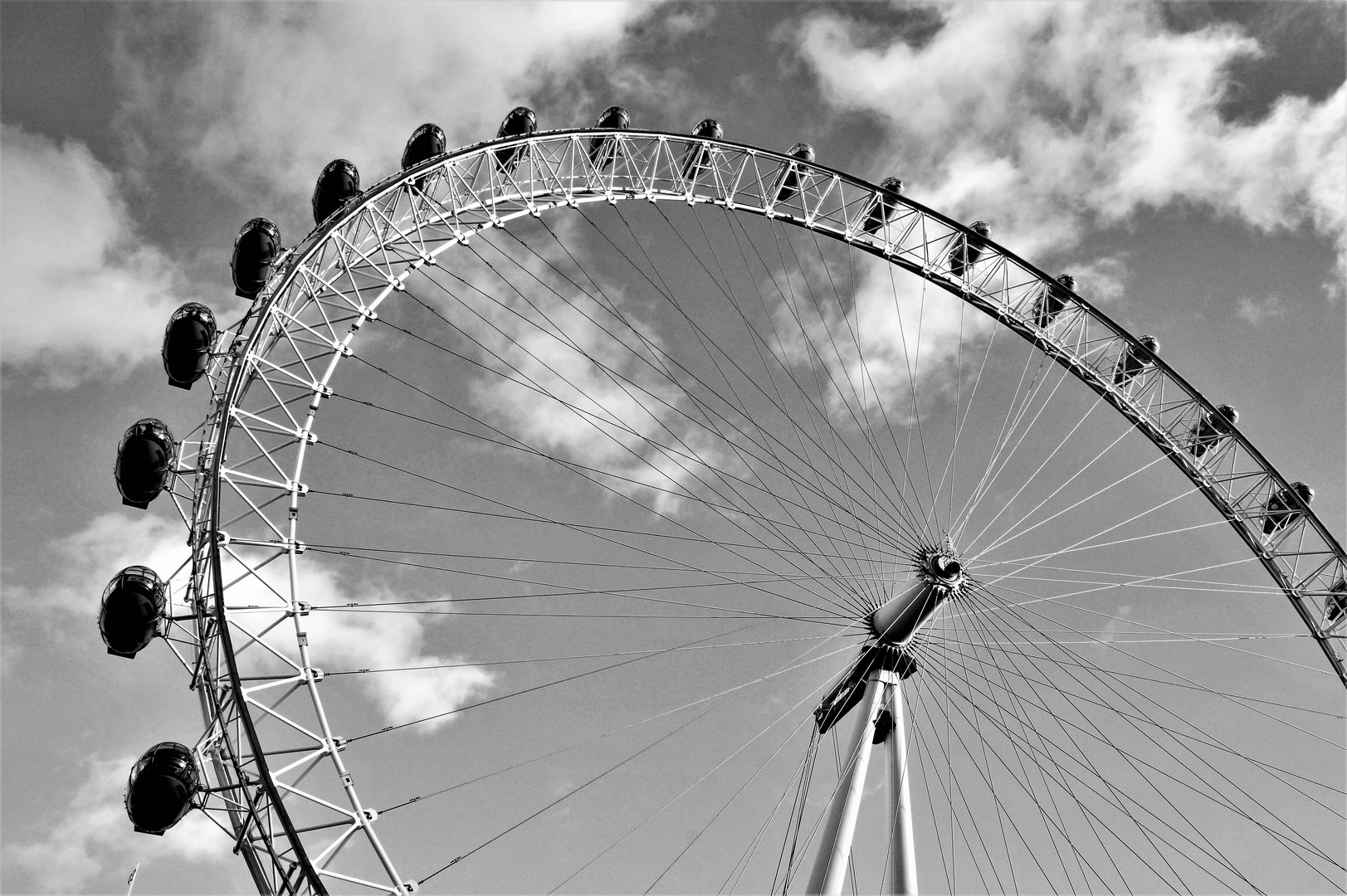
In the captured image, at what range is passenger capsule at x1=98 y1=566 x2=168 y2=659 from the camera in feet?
48.0

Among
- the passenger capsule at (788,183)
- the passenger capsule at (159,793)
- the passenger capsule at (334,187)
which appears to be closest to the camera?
the passenger capsule at (159,793)

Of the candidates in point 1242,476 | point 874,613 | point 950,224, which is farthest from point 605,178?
point 1242,476

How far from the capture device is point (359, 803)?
13820mm

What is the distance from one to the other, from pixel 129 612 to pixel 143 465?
2.56 meters

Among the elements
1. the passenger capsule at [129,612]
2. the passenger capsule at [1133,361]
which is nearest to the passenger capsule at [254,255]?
the passenger capsule at [129,612]

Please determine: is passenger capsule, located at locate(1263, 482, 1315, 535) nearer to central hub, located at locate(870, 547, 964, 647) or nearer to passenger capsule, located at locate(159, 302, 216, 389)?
central hub, located at locate(870, 547, 964, 647)

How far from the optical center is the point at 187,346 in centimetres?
1711

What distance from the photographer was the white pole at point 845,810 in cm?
1483

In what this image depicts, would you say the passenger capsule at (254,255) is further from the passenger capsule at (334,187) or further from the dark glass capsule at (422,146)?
the dark glass capsule at (422,146)

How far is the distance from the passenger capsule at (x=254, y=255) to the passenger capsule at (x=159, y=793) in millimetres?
9035

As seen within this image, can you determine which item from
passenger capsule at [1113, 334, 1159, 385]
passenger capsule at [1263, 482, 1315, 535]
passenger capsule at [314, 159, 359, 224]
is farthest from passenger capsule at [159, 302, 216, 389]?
passenger capsule at [1263, 482, 1315, 535]

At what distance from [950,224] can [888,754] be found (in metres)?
15.2

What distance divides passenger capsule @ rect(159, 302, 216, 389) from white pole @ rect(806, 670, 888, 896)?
13010 millimetres

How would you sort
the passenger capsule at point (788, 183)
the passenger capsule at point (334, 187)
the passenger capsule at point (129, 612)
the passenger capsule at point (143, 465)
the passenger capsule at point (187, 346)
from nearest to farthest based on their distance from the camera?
the passenger capsule at point (129, 612) < the passenger capsule at point (143, 465) < the passenger capsule at point (187, 346) < the passenger capsule at point (334, 187) < the passenger capsule at point (788, 183)
